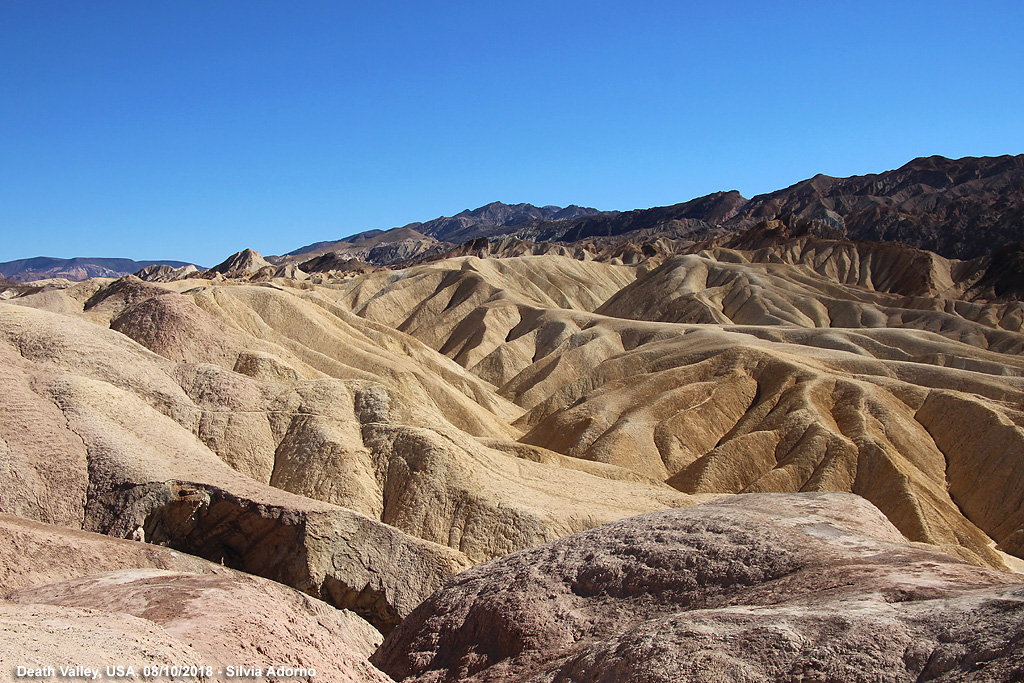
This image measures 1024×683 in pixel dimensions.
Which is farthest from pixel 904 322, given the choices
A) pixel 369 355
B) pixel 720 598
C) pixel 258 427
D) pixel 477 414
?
pixel 720 598

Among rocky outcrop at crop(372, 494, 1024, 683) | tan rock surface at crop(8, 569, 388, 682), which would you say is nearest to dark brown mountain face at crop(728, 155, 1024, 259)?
rocky outcrop at crop(372, 494, 1024, 683)

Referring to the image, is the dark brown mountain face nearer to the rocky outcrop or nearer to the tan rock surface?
the rocky outcrop

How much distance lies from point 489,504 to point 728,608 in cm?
1121

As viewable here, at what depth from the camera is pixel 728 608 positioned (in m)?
7.91

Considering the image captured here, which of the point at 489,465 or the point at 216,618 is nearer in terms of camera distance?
the point at 216,618

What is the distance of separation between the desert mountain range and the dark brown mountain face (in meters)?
71.4

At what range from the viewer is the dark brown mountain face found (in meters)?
115

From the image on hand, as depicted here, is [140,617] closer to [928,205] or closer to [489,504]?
[489,504]

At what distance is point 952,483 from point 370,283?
203 feet

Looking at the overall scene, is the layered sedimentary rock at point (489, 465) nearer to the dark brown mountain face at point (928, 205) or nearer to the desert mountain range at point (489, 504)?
the desert mountain range at point (489, 504)

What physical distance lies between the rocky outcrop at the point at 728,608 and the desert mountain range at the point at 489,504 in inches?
1.5

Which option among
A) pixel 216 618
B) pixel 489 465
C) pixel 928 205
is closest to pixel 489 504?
pixel 489 465

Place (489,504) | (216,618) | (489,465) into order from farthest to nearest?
(489,465)
(489,504)
(216,618)

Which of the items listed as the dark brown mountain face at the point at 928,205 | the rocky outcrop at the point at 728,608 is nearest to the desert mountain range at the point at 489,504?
the rocky outcrop at the point at 728,608
